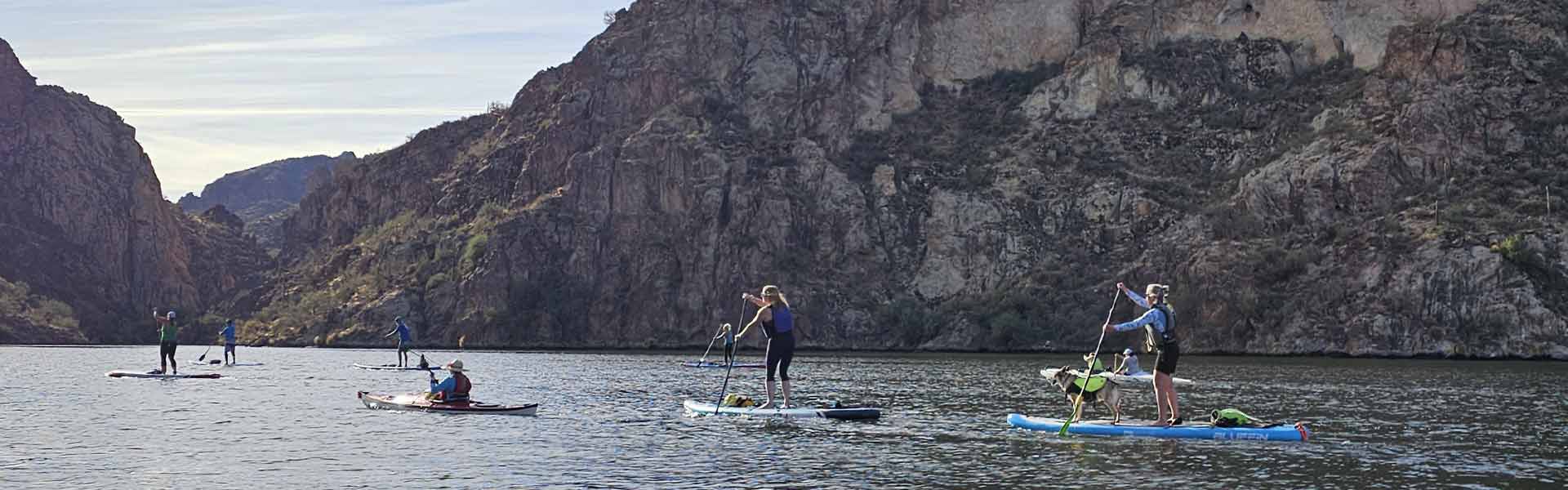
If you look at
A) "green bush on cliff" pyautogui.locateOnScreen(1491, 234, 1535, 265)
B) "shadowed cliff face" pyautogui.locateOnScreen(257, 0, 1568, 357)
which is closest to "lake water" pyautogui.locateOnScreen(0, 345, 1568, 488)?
"green bush on cliff" pyautogui.locateOnScreen(1491, 234, 1535, 265)

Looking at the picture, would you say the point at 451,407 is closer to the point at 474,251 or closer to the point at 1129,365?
the point at 1129,365

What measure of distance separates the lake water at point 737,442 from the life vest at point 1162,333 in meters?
2.01

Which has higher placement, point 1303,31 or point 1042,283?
point 1303,31

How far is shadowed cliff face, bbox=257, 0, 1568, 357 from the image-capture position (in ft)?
404

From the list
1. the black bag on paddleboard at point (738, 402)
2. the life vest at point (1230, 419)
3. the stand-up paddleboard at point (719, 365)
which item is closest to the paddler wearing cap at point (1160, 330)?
the life vest at point (1230, 419)

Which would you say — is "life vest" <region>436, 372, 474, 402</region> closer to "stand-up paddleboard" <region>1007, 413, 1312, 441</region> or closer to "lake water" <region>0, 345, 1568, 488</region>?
"lake water" <region>0, 345, 1568, 488</region>

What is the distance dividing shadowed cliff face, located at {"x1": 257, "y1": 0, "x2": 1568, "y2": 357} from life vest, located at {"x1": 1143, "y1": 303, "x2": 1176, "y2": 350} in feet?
263

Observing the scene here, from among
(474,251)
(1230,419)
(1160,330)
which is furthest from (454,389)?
(474,251)

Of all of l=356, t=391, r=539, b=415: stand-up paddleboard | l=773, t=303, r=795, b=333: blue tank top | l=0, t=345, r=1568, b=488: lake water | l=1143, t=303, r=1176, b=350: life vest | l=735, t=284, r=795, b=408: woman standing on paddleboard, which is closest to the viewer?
l=0, t=345, r=1568, b=488: lake water

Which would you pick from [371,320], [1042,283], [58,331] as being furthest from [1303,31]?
[58,331]

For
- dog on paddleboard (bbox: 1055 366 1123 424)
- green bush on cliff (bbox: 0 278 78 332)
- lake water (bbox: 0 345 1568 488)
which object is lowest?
lake water (bbox: 0 345 1568 488)

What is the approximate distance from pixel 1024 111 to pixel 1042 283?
1197 inches

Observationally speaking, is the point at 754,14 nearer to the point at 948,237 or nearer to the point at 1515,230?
the point at 948,237

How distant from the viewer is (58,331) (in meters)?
190
